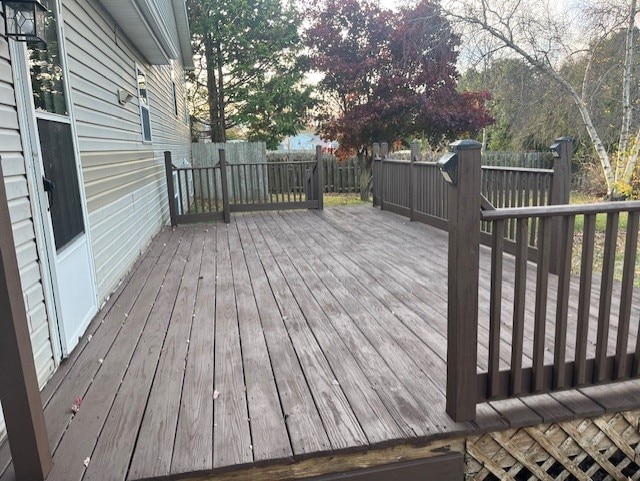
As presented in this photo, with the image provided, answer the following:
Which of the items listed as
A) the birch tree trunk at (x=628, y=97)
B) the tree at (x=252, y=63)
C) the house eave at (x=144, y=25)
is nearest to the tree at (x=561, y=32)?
the birch tree trunk at (x=628, y=97)

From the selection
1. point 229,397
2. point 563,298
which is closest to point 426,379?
point 563,298

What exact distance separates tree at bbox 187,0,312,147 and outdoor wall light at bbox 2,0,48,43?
40.8ft

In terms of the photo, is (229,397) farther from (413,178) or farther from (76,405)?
(413,178)

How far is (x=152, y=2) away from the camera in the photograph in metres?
4.85

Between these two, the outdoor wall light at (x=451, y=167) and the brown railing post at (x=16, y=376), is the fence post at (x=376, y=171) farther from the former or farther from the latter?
the brown railing post at (x=16, y=376)

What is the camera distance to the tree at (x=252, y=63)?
Result: 14375 millimetres

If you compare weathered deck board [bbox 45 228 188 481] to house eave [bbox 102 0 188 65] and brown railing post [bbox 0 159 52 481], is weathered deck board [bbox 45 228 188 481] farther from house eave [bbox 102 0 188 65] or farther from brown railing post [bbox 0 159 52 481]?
house eave [bbox 102 0 188 65]

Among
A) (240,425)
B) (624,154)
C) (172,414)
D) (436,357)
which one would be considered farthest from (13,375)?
(624,154)

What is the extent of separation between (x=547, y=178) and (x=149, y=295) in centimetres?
341

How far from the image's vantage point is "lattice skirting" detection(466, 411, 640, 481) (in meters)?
1.96

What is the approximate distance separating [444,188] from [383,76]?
213 inches

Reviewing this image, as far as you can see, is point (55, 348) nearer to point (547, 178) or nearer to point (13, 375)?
point (13, 375)

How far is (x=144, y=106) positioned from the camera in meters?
6.54

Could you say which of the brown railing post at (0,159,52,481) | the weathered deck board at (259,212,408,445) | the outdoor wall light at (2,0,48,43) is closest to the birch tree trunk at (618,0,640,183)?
the weathered deck board at (259,212,408,445)
